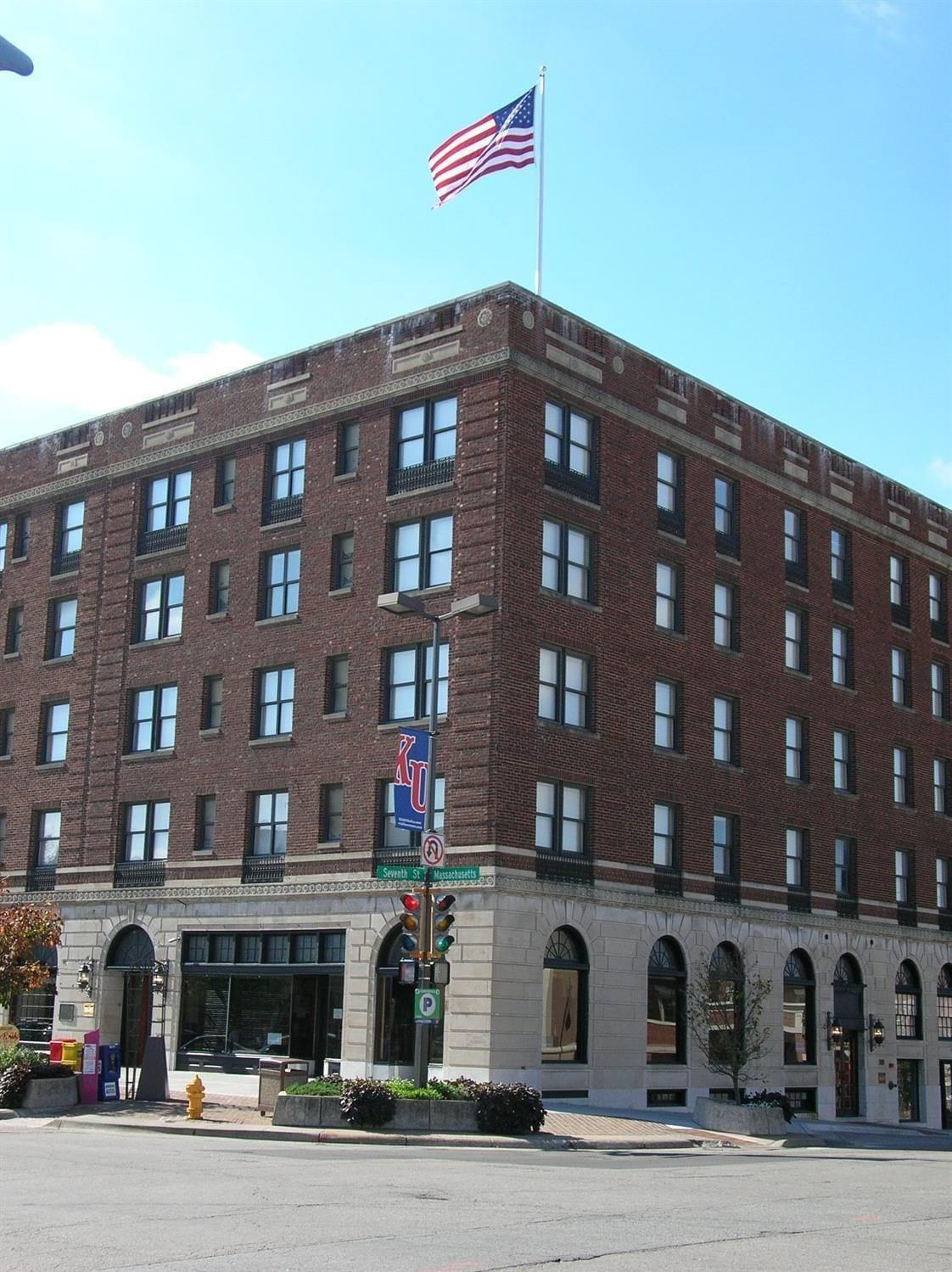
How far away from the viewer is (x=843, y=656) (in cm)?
5091

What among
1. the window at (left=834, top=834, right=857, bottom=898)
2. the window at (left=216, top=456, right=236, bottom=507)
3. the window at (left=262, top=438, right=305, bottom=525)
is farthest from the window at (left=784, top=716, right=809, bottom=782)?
the window at (left=216, top=456, right=236, bottom=507)

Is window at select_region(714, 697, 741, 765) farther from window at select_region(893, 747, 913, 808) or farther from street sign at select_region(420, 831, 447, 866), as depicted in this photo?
street sign at select_region(420, 831, 447, 866)

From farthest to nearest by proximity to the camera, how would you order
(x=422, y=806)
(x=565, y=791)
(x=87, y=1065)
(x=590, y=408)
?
(x=590, y=408)
(x=565, y=791)
(x=87, y=1065)
(x=422, y=806)

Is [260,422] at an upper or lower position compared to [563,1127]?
upper

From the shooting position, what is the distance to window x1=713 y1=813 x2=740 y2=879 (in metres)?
44.5

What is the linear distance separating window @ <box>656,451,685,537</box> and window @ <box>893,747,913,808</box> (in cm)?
1333

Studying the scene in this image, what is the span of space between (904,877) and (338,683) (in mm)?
21614

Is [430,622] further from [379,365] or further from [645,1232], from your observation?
[645,1232]

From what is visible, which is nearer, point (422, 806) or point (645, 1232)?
point (645, 1232)

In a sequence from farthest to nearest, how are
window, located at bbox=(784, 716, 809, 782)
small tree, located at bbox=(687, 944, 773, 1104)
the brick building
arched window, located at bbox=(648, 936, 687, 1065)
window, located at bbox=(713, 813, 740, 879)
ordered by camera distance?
window, located at bbox=(784, 716, 809, 782), window, located at bbox=(713, 813, 740, 879), arched window, located at bbox=(648, 936, 687, 1065), small tree, located at bbox=(687, 944, 773, 1104), the brick building

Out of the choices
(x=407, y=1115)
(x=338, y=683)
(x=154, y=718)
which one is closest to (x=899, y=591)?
(x=338, y=683)

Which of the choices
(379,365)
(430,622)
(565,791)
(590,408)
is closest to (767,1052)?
(565,791)

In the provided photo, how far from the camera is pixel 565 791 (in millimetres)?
39500

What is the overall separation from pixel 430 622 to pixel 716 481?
11.3 metres
